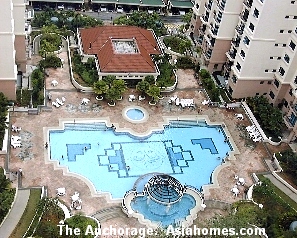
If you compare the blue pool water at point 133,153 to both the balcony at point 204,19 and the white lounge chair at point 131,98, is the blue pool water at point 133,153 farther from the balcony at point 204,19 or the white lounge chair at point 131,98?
the balcony at point 204,19

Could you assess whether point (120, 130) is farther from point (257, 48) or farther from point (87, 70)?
point (257, 48)

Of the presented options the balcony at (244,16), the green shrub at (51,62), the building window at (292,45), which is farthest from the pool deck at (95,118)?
the balcony at (244,16)

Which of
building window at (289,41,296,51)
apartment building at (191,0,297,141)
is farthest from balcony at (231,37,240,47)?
building window at (289,41,296,51)

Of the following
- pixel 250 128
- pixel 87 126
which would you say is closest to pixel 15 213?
pixel 87 126

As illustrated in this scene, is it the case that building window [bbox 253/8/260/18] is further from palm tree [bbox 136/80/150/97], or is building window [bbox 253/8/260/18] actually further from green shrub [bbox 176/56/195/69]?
palm tree [bbox 136/80/150/97]

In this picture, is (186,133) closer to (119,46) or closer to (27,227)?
(119,46)

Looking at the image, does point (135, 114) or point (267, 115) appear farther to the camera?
point (135, 114)

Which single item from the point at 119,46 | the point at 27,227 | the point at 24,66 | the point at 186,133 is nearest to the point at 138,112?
the point at 186,133
